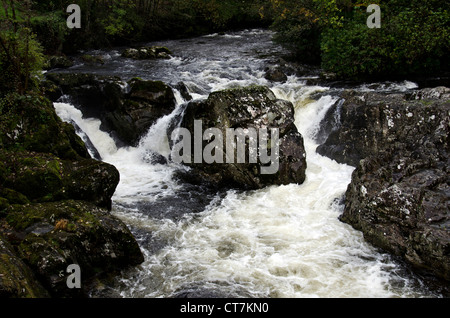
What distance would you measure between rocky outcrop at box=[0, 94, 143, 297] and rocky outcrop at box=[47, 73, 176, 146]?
10.9ft

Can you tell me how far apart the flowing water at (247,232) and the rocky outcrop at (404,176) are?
441 millimetres

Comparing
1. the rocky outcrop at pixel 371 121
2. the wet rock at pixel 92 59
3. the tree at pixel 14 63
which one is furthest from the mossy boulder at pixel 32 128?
the wet rock at pixel 92 59

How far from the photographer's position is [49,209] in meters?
6.64

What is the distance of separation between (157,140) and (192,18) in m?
16.9

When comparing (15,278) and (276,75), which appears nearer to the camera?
(15,278)

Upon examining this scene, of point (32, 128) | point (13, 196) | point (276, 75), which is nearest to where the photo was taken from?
point (13, 196)

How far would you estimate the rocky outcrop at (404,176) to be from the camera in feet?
22.0

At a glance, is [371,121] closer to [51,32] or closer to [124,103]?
[124,103]

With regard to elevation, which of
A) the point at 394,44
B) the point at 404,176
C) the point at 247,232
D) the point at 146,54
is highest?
the point at 146,54

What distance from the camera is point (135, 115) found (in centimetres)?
1272

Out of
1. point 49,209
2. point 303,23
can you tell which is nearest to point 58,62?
point 303,23

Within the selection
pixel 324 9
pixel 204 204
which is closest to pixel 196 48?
pixel 324 9

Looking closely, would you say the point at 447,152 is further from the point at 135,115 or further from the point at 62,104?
the point at 62,104

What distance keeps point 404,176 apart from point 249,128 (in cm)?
426
